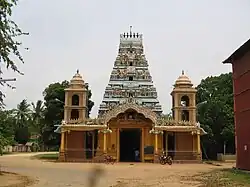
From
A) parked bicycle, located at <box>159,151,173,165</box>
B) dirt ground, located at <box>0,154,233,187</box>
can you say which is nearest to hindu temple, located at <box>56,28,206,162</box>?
parked bicycle, located at <box>159,151,173,165</box>

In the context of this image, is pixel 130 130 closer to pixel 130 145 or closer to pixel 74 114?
pixel 130 145

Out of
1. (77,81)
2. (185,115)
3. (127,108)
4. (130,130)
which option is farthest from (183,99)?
(77,81)

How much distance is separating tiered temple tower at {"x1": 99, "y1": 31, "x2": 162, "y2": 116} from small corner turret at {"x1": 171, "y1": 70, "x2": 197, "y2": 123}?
7.31ft

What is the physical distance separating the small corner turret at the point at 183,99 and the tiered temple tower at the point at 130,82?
87.8 inches

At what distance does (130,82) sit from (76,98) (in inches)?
218

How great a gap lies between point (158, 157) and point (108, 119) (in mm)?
5055

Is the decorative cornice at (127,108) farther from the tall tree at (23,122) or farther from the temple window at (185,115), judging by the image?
the tall tree at (23,122)

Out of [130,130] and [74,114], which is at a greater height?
[74,114]

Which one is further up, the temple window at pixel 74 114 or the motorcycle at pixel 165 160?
the temple window at pixel 74 114

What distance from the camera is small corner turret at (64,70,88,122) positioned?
35375 millimetres

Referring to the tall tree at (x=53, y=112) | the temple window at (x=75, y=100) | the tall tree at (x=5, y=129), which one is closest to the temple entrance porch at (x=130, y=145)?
the temple window at (x=75, y=100)

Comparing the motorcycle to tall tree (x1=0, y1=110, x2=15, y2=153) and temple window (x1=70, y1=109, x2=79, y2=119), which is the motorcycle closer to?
temple window (x1=70, y1=109, x2=79, y2=119)

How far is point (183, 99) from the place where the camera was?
122 ft

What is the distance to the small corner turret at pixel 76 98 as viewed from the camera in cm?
3538
